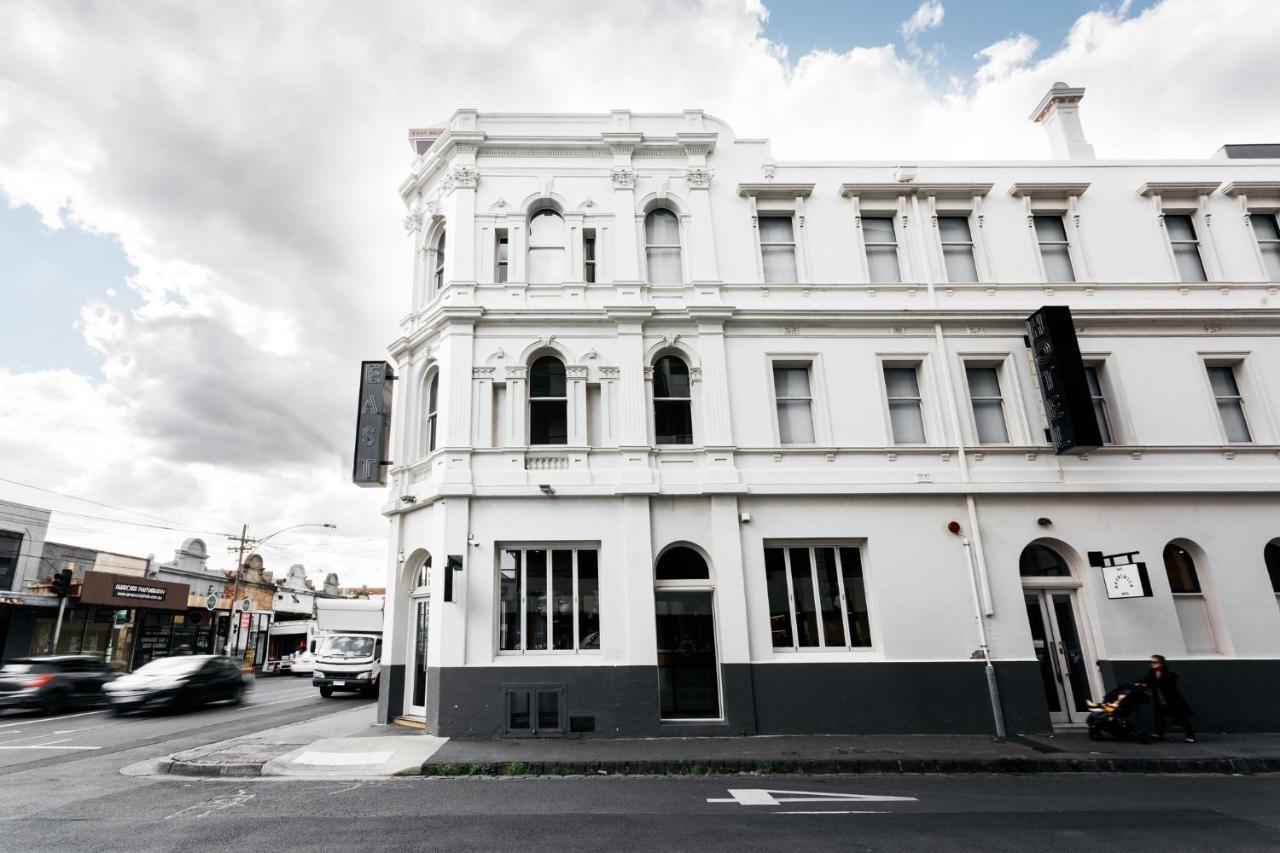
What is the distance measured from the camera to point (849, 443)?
13492mm

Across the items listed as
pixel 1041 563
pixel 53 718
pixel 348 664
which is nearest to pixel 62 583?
pixel 53 718

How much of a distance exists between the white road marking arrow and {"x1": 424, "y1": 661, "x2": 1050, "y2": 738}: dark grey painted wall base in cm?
333

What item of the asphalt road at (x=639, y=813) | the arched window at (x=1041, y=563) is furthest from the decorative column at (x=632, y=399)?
the arched window at (x=1041, y=563)

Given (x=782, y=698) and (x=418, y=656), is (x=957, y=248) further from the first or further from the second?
(x=418, y=656)

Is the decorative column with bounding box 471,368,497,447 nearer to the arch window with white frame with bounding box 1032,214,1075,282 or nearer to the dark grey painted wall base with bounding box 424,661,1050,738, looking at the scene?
the dark grey painted wall base with bounding box 424,661,1050,738

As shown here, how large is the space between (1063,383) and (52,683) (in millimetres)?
24958

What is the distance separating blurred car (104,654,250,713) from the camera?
53.1 ft

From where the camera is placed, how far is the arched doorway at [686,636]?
12289mm

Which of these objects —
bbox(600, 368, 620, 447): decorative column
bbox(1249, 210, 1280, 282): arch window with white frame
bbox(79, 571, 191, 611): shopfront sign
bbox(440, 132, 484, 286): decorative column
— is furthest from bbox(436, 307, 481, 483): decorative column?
bbox(79, 571, 191, 611): shopfront sign

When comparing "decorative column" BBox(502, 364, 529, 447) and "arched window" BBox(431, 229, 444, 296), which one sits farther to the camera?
"arched window" BBox(431, 229, 444, 296)

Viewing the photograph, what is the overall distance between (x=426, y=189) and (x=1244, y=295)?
1903 centimetres

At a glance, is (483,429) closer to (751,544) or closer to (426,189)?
(751,544)

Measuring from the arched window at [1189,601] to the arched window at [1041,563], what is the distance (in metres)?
1.97

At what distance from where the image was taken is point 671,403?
45.7 ft
